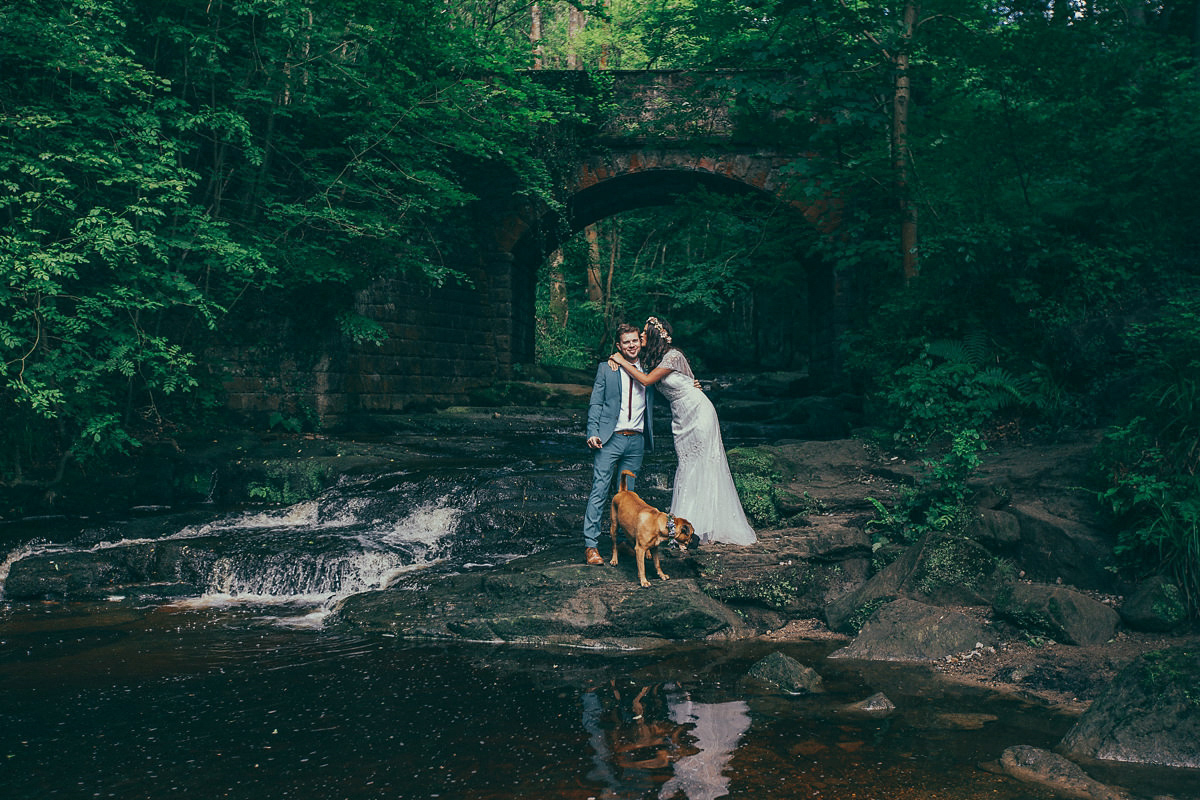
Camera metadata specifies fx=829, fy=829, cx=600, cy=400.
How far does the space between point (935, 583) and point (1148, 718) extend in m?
2.41

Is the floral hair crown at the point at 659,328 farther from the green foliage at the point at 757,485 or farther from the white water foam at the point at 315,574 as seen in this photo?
the white water foam at the point at 315,574

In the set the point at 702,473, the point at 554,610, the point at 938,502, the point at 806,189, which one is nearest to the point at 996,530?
the point at 938,502

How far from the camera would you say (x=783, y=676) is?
5.15 meters

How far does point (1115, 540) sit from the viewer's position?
644 cm

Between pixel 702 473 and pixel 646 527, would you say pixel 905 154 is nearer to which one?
pixel 702 473

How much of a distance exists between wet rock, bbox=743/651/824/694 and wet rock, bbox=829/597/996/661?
753 mm

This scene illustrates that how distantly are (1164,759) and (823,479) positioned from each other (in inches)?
217

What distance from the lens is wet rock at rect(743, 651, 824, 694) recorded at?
5.05 m

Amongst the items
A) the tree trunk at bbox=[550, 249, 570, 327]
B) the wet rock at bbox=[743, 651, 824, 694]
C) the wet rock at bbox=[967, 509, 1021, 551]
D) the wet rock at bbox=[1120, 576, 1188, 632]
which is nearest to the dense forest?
the wet rock at bbox=[1120, 576, 1188, 632]

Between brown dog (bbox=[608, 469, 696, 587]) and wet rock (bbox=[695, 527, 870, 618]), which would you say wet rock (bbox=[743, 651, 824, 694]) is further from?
wet rock (bbox=[695, 527, 870, 618])

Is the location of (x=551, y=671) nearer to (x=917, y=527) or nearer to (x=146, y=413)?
(x=917, y=527)

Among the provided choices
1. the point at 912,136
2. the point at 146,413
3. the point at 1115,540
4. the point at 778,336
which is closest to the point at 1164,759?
the point at 1115,540

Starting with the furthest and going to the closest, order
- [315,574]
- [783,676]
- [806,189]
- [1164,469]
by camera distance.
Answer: [806,189] → [315,574] → [1164,469] → [783,676]

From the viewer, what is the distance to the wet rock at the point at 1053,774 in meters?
3.62
